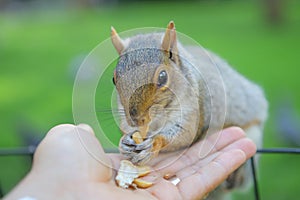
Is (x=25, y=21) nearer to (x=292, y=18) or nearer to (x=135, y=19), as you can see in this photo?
(x=135, y=19)

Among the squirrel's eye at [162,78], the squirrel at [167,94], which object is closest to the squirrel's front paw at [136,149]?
the squirrel at [167,94]

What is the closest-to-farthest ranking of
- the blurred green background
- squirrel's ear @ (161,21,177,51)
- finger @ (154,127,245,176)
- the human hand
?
the human hand
squirrel's ear @ (161,21,177,51)
finger @ (154,127,245,176)
the blurred green background

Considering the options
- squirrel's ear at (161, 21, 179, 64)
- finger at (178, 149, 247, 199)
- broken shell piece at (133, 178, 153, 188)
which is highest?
squirrel's ear at (161, 21, 179, 64)

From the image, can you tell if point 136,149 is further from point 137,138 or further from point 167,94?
point 167,94

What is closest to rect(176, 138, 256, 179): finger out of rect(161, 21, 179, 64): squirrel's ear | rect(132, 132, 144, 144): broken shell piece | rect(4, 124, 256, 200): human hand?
rect(4, 124, 256, 200): human hand

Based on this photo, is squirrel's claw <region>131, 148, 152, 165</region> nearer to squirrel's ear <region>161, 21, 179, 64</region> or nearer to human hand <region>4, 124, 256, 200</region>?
human hand <region>4, 124, 256, 200</region>

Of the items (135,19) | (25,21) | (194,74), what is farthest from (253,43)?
(25,21)
